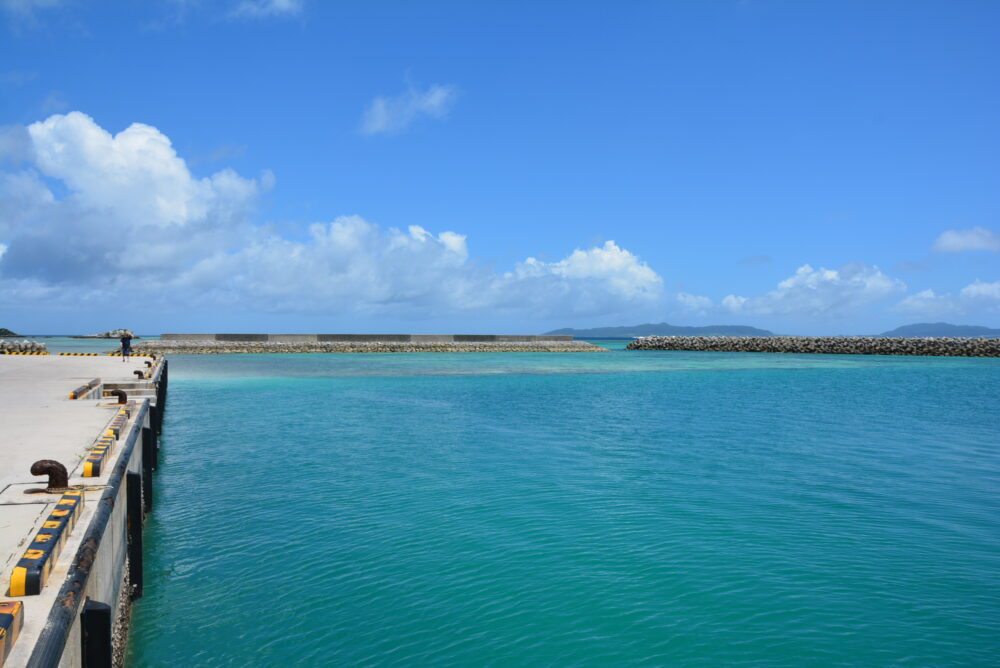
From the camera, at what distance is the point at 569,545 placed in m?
10.0

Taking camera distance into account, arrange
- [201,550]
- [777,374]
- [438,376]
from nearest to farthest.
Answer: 1. [201,550]
2. [438,376]
3. [777,374]

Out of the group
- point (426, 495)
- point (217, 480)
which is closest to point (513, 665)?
point (426, 495)

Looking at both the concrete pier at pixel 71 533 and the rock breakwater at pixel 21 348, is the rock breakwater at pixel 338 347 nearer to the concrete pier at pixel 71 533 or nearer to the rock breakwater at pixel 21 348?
the rock breakwater at pixel 21 348

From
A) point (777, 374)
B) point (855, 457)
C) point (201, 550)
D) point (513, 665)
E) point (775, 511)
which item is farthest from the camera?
point (777, 374)

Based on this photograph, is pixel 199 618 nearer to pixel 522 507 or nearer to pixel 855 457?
pixel 522 507

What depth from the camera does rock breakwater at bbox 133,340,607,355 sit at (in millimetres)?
67375

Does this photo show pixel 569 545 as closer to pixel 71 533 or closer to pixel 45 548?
pixel 71 533

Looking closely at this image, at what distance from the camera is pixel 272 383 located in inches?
→ 1393

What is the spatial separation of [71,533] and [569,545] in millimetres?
6389

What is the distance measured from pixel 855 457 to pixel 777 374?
3096cm

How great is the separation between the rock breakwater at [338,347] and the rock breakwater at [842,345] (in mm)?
19844

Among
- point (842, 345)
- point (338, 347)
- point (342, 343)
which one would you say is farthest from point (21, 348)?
point (842, 345)

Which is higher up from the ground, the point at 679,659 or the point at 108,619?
the point at 108,619

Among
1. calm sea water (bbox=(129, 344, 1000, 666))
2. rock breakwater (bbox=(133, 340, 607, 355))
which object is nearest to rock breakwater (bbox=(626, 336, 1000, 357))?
rock breakwater (bbox=(133, 340, 607, 355))
